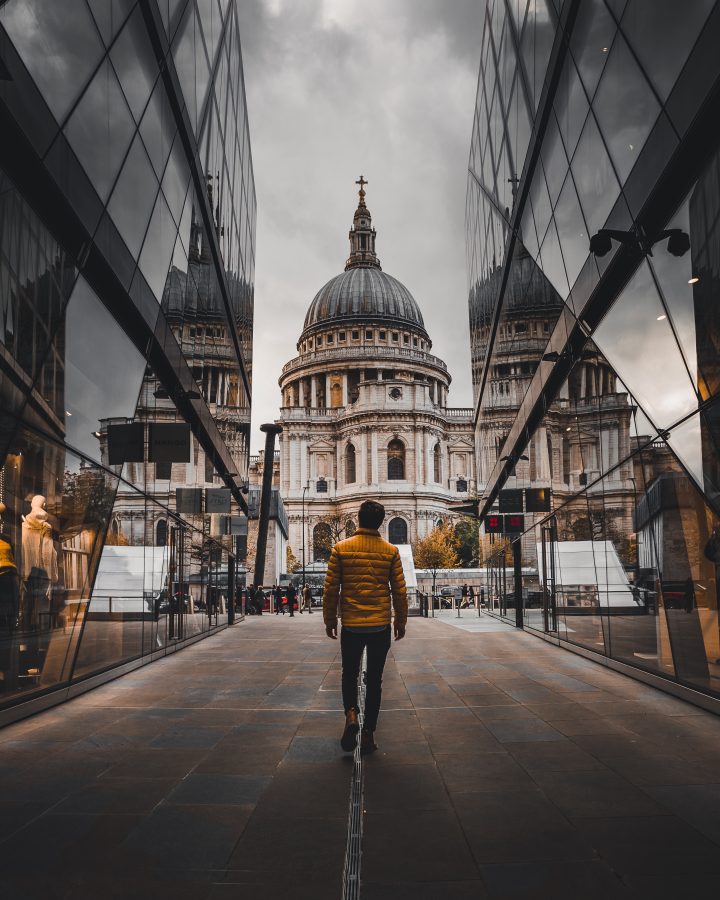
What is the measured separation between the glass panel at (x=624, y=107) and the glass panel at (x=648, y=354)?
3.89ft

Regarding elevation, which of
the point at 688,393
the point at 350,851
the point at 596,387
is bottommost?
the point at 350,851

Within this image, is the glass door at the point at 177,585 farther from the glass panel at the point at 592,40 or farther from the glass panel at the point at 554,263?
the glass panel at the point at 592,40

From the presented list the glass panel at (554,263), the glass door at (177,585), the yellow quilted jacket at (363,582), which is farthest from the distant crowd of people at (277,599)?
the yellow quilted jacket at (363,582)

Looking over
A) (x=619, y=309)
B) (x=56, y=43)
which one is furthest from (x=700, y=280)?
(x=56, y=43)

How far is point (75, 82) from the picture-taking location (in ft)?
24.6

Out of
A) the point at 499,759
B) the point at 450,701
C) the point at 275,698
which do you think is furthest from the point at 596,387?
the point at 499,759

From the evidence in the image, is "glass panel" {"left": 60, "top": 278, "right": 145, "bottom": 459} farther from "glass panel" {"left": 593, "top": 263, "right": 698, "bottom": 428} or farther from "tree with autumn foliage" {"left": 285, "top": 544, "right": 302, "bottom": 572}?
"tree with autumn foliage" {"left": 285, "top": 544, "right": 302, "bottom": 572}

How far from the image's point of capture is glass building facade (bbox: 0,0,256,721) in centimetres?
675

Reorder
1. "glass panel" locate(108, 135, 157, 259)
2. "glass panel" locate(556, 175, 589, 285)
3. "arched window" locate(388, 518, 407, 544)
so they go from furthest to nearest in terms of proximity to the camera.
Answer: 1. "arched window" locate(388, 518, 407, 544)
2. "glass panel" locate(556, 175, 589, 285)
3. "glass panel" locate(108, 135, 157, 259)

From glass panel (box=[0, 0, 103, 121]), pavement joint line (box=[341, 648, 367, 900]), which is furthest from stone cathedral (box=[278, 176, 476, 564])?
pavement joint line (box=[341, 648, 367, 900])

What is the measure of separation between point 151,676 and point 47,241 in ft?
19.5

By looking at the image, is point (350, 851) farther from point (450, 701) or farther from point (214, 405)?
point (214, 405)

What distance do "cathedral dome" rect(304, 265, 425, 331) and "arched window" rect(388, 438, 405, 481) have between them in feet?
91.8

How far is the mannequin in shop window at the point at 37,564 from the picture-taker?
7312 millimetres
